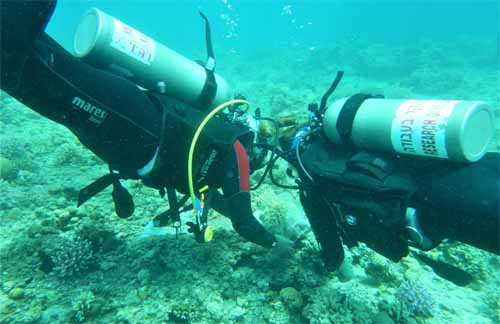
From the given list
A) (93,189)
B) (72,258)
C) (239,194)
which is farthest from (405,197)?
(72,258)

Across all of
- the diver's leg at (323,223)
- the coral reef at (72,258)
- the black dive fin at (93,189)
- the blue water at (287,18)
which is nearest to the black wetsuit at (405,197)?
the diver's leg at (323,223)

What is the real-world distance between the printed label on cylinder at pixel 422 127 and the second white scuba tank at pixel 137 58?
79.0 inches

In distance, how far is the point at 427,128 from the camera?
2.54 meters

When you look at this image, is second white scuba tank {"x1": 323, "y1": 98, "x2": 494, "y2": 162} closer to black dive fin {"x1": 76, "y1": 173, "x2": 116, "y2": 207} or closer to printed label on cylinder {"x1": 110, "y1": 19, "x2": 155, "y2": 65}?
printed label on cylinder {"x1": 110, "y1": 19, "x2": 155, "y2": 65}

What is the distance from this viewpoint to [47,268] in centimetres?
375

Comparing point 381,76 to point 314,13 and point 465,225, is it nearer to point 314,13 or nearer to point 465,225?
point 465,225

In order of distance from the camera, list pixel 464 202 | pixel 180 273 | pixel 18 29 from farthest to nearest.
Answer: pixel 180 273 → pixel 464 202 → pixel 18 29

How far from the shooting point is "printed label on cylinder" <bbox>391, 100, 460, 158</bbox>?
2.48 metres

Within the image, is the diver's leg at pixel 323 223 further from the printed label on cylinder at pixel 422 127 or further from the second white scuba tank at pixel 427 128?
the printed label on cylinder at pixel 422 127

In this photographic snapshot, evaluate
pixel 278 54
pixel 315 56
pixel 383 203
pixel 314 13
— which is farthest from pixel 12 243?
pixel 314 13

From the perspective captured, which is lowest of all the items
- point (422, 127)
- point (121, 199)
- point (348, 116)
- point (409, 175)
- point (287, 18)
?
point (121, 199)

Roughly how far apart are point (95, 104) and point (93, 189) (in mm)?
1099

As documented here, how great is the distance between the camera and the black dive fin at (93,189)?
325 centimetres

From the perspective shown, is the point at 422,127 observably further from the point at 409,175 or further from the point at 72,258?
the point at 72,258
